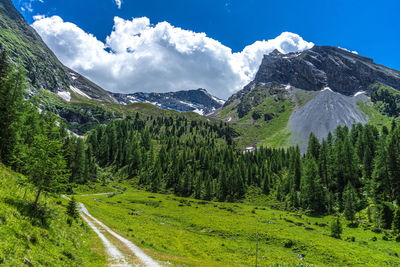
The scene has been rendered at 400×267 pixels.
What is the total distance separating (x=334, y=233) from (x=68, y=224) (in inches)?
2151

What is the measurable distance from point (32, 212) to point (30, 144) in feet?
80.7

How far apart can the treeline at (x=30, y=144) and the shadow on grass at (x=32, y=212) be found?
0.80m

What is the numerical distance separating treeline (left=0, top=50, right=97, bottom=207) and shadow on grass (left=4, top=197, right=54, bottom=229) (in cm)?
80

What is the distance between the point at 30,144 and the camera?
37219 mm

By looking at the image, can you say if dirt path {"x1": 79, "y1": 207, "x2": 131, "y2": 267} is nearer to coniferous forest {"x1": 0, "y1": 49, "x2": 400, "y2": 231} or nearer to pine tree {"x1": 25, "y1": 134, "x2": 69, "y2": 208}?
coniferous forest {"x1": 0, "y1": 49, "x2": 400, "y2": 231}

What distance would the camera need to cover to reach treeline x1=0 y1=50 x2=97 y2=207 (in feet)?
67.2

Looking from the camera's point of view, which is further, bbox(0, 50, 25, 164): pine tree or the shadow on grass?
bbox(0, 50, 25, 164): pine tree

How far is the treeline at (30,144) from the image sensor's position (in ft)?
67.2

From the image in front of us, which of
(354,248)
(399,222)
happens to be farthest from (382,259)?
(399,222)

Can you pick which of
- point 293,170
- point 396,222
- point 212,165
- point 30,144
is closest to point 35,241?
point 30,144

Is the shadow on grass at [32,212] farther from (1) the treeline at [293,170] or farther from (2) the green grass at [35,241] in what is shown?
(1) the treeline at [293,170]

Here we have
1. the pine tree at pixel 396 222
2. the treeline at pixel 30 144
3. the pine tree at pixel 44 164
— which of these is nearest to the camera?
the pine tree at pixel 44 164

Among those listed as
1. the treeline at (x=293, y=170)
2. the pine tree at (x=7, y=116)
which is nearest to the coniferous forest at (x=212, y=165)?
the pine tree at (x=7, y=116)

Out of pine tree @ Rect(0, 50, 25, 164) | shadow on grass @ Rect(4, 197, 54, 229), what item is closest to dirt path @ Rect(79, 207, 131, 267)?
shadow on grass @ Rect(4, 197, 54, 229)
